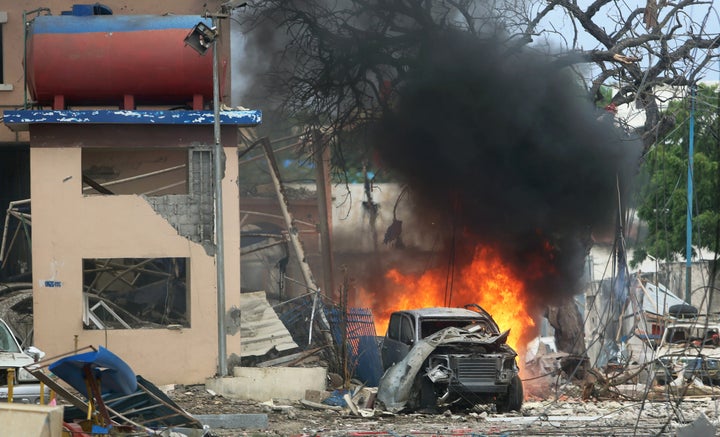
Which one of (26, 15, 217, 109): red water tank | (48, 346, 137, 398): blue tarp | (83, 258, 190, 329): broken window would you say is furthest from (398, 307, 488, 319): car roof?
(48, 346, 137, 398): blue tarp

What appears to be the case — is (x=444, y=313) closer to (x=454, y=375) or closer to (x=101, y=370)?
(x=454, y=375)

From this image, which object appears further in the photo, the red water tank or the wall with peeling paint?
the wall with peeling paint

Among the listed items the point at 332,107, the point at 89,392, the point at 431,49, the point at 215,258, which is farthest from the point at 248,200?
the point at 89,392

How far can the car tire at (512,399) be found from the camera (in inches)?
608

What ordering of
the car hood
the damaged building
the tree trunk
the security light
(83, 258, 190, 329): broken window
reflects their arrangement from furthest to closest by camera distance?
the tree trunk, (83, 258, 190, 329): broken window, the damaged building, the security light, the car hood

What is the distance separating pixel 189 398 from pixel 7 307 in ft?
15.8

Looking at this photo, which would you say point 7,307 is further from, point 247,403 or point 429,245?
point 429,245

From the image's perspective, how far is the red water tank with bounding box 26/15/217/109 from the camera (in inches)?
667

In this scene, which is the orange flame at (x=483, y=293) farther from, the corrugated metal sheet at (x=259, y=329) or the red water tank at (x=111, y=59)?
the red water tank at (x=111, y=59)

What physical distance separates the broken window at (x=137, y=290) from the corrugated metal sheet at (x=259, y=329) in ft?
3.76

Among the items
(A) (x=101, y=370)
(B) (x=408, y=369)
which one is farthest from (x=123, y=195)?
(A) (x=101, y=370)

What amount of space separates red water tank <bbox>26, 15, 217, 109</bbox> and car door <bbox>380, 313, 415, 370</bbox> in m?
5.19

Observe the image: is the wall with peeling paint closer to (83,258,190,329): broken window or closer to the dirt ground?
the dirt ground

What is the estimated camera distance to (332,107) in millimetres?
24859
